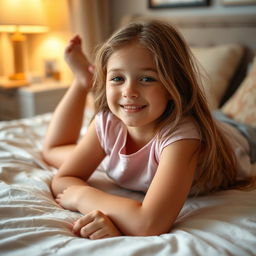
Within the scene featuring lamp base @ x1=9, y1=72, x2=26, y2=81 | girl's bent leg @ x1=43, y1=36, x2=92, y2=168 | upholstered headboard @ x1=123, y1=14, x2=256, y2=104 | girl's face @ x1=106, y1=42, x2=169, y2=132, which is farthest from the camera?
lamp base @ x1=9, y1=72, x2=26, y2=81

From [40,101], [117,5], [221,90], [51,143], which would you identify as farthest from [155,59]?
[117,5]

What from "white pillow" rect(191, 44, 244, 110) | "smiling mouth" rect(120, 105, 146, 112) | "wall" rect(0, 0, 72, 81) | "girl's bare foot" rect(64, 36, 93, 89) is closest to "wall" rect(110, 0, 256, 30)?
"white pillow" rect(191, 44, 244, 110)

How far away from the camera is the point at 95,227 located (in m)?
0.82

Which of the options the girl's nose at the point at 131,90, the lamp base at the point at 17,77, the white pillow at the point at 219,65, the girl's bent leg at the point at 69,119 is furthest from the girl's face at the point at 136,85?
the lamp base at the point at 17,77

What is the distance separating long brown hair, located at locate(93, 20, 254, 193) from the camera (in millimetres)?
943

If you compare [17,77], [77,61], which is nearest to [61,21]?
[17,77]

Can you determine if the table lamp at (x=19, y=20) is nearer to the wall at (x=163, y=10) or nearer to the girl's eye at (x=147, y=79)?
the wall at (x=163, y=10)

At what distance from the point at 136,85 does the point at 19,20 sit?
208 centimetres

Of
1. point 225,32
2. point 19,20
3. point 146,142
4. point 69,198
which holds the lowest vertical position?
point 69,198

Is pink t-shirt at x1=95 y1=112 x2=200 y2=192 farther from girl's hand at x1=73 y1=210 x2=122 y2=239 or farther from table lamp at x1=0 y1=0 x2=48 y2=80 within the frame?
table lamp at x1=0 y1=0 x2=48 y2=80

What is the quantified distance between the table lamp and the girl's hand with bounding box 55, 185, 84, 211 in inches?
78.1

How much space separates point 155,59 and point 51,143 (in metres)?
0.66

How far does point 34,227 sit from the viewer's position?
0.81 meters

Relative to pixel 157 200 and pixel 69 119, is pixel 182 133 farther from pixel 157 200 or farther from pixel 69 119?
pixel 69 119
